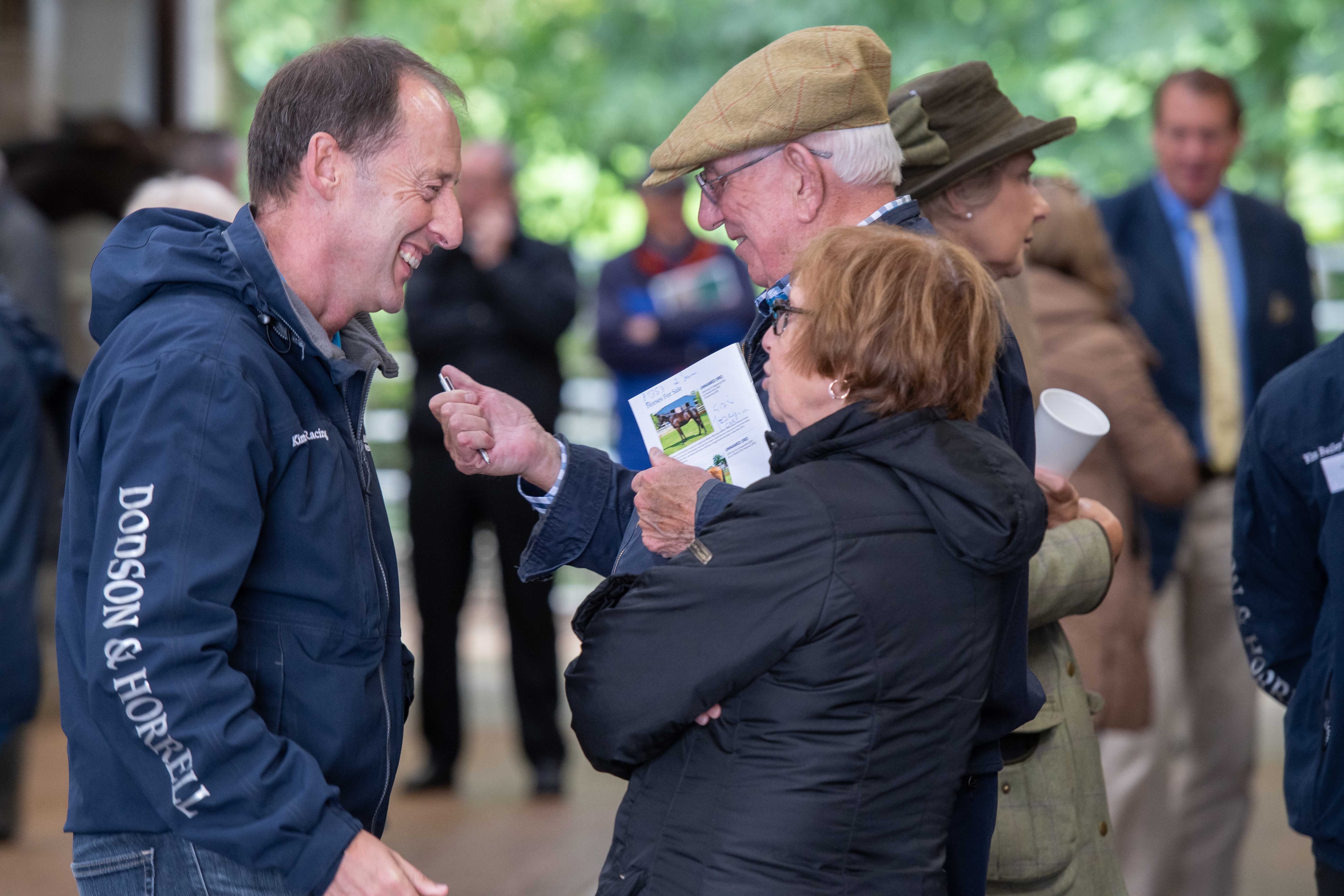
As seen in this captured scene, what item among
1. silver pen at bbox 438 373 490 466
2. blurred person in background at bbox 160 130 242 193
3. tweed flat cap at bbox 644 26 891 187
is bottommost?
silver pen at bbox 438 373 490 466

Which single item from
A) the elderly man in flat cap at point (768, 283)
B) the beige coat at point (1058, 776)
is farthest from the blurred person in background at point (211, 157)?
the beige coat at point (1058, 776)

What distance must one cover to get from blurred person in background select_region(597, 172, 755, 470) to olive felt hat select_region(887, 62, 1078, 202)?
3.06 m

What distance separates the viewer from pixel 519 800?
5723mm

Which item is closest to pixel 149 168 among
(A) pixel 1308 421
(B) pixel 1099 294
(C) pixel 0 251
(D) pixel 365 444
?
(C) pixel 0 251

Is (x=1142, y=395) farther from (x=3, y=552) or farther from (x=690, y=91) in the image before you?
(x=690, y=91)

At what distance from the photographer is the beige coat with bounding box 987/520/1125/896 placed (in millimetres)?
2531

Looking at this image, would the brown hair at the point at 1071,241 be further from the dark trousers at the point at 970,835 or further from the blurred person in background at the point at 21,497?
the blurred person in background at the point at 21,497

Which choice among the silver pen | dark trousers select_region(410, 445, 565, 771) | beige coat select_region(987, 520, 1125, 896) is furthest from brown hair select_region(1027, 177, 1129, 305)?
dark trousers select_region(410, 445, 565, 771)

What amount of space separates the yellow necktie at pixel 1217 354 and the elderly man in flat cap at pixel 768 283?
8.37ft

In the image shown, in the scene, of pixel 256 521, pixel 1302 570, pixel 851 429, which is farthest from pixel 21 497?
pixel 1302 570

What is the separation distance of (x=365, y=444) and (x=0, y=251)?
4.71m

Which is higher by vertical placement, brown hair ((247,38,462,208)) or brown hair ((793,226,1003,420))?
brown hair ((247,38,462,208))

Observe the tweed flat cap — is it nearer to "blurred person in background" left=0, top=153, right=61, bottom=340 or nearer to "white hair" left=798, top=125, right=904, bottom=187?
"white hair" left=798, top=125, right=904, bottom=187

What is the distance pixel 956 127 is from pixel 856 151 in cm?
53
